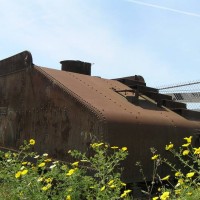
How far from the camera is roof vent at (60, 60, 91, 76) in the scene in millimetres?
7902

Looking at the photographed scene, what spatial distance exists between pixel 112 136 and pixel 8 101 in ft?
10.1

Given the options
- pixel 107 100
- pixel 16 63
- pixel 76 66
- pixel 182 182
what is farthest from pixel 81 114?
pixel 76 66

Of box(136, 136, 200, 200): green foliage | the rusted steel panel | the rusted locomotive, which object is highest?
the rusted steel panel

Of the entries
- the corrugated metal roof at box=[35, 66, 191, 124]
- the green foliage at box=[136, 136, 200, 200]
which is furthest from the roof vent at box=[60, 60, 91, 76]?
the green foliage at box=[136, 136, 200, 200]

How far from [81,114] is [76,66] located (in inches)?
110

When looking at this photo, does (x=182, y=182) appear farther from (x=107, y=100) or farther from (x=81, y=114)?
(x=107, y=100)

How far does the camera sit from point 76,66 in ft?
26.1

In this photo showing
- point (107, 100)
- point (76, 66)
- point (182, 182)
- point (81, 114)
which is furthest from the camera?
point (76, 66)

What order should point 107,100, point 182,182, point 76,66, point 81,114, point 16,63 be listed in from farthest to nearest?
point 76,66 → point 16,63 → point 107,100 → point 81,114 → point 182,182

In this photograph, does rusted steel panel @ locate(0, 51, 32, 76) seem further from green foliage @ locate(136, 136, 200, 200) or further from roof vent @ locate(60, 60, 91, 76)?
green foliage @ locate(136, 136, 200, 200)

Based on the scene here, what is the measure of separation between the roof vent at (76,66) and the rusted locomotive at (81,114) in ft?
0.07

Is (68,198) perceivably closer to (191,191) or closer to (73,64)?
(191,191)

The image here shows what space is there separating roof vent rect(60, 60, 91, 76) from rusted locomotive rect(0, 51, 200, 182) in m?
0.02

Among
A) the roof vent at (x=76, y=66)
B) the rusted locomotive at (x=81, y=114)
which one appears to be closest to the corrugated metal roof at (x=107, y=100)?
the rusted locomotive at (x=81, y=114)
